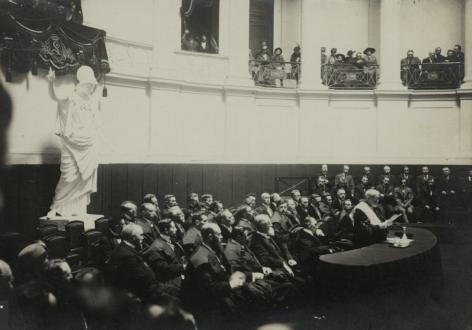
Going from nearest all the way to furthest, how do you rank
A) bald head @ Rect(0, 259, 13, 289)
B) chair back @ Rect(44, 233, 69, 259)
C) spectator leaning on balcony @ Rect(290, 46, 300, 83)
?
bald head @ Rect(0, 259, 13, 289) → chair back @ Rect(44, 233, 69, 259) → spectator leaning on balcony @ Rect(290, 46, 300, 83)

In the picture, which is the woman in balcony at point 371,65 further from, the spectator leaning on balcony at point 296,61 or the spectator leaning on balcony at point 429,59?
the spectator leaning on balcony at point 429,59

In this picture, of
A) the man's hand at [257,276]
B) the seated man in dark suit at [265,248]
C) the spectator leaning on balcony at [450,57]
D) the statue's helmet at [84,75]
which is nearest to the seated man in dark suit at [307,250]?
the seated man in dark suit at [265,248]

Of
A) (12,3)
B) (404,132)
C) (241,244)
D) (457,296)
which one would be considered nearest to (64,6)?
(12,3)

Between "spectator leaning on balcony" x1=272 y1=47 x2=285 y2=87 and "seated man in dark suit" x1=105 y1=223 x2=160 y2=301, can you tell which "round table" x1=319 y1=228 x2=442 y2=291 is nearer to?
"seated man in dark suit" x1=105 y1=223 x2=160 y2=301

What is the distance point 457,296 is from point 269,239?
312 cm

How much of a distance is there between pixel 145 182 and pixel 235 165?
9.46ft

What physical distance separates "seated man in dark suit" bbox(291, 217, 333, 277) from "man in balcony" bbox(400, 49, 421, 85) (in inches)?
371

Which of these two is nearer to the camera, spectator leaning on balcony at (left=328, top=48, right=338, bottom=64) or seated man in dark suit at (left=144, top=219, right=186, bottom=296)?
seated man in dark suit at (left=144, top=219, right=186, bottom=296)

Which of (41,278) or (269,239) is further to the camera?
(269,239)

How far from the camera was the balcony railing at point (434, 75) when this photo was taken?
14398mm

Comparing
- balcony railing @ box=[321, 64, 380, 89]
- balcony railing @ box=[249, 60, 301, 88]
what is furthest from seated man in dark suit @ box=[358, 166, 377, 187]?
balcony railing @ box=[249, 60, 301, 88]

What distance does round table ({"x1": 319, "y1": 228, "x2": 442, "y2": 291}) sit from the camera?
527cm

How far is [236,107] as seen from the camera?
13.2 meters

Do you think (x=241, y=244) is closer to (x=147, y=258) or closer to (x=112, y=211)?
(x=147, y=258)
